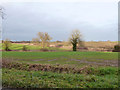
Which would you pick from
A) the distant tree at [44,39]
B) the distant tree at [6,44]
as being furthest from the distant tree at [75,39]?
the distant tree at [6,44]

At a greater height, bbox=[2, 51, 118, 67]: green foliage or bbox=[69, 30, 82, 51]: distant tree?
bbox=[69, 30, 82, 51]: distant tree

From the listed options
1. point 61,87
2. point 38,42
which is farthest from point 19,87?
point 38,42

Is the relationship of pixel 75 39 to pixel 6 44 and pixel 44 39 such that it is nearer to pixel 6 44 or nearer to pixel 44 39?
pixel 44 39

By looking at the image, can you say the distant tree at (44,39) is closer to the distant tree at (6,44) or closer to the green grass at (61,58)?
the distant tree at (6,44)

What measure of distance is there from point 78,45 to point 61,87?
44.1 m

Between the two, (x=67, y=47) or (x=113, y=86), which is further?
(x=67, y=47)

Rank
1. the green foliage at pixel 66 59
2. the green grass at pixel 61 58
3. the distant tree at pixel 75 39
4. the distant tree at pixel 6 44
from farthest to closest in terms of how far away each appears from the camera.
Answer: the distant tree at pixel 75 39, the distant tree at pixel 6 44, the green grass at pixel 61 58, the green foliage at pixel 66 59

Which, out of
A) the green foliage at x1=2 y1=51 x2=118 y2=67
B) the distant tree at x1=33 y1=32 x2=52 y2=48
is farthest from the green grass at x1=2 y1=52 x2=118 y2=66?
the distant tree at x1=33 y1=32 x2=52 y2=48

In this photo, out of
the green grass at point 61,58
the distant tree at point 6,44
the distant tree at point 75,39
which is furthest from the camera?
the distant tree at point 75,39

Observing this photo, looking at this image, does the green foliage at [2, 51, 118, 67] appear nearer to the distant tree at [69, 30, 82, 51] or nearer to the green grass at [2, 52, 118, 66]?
the green grass at [2, 52, 118, 66]

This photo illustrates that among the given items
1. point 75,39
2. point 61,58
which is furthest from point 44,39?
point 61,58

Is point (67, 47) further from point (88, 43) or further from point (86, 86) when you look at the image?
point (86, 86)

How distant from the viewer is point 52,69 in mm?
10797

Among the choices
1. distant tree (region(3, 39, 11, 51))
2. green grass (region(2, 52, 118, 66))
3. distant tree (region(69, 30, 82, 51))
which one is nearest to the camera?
green grass (region(2, 52, 118, 66))
